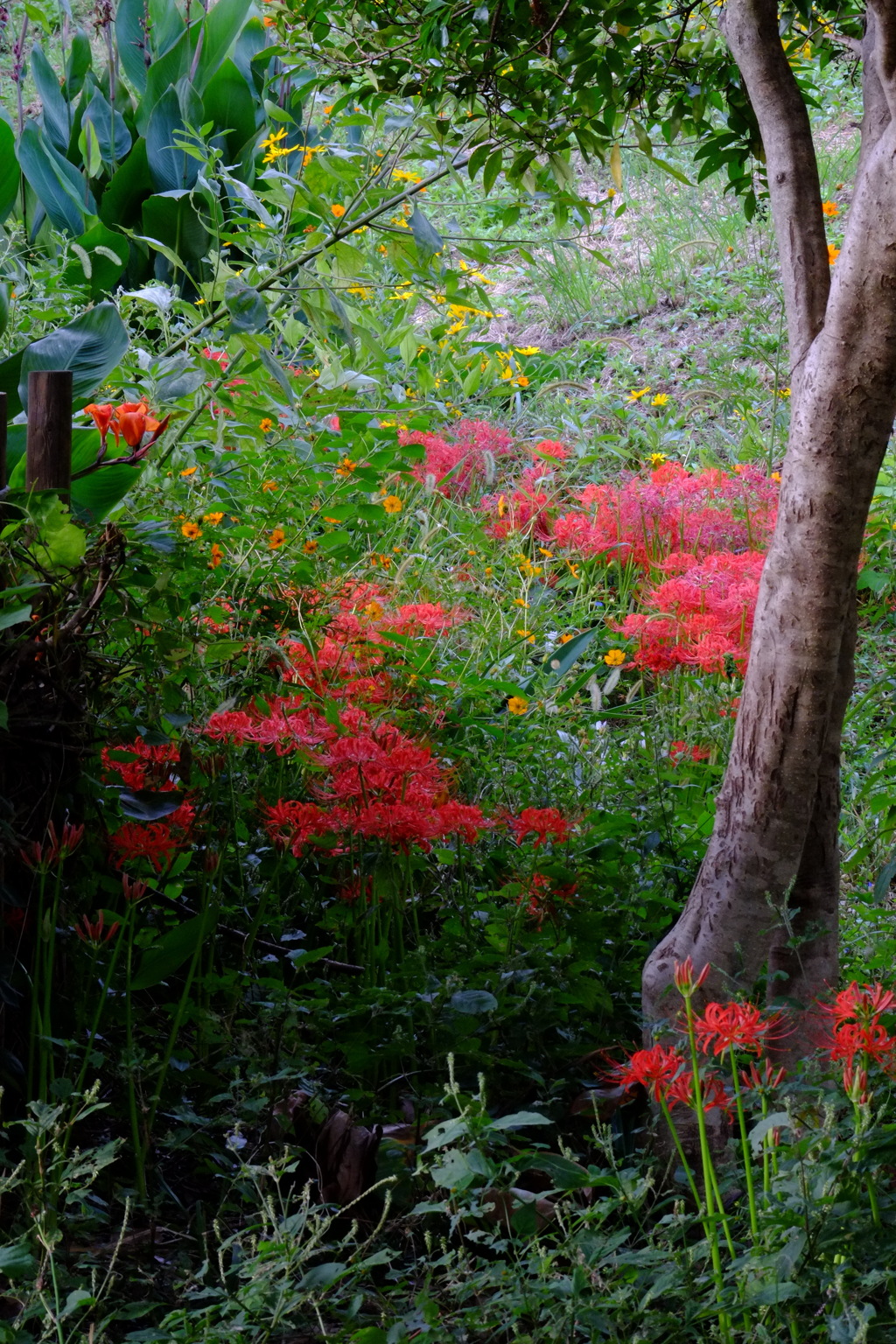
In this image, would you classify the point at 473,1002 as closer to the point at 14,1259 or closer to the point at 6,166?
the point at 14,1259

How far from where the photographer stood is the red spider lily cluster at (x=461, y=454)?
4.15 m

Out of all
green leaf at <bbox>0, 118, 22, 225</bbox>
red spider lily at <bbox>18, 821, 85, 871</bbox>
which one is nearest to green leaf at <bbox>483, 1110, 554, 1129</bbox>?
red spider lily at <bbox>18, 821, 85, 871</bbox>

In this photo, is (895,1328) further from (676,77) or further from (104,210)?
(104,210)

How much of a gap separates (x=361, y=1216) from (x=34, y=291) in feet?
9.23

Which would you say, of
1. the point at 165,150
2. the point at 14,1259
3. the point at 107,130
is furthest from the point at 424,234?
the point at 107,130

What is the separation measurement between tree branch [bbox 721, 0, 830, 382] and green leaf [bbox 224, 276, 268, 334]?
0.72m

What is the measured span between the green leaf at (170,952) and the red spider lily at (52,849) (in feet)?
0.58

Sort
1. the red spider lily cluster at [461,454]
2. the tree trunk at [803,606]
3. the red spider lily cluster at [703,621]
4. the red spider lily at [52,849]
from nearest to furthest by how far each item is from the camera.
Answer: the red spider lily at [52,849], the tree trunk at [803,606], the red spider lily cluster at [703,621], the red spider lily cluster at [461,454]

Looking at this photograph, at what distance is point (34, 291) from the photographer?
348 centimetres

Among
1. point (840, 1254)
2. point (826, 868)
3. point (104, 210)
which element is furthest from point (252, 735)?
point (104, 210)

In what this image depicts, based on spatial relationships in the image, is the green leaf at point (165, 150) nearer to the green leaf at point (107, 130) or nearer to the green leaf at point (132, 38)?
the green leaf at point (107, 130)

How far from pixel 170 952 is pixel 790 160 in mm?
1327

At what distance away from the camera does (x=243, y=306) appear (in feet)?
5.51

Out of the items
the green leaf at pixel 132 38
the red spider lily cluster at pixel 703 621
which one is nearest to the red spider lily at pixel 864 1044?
the red spider lily cluster at pixel 703 621
